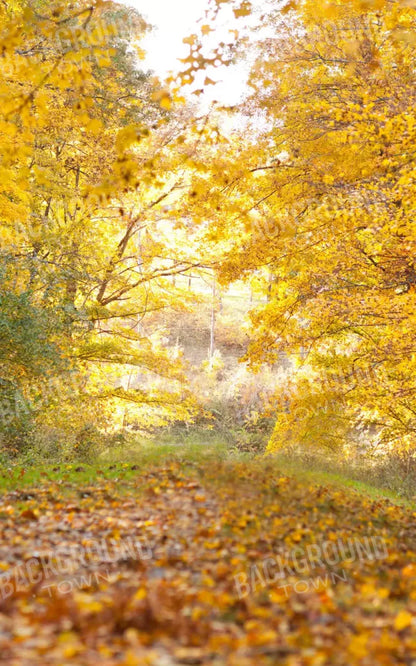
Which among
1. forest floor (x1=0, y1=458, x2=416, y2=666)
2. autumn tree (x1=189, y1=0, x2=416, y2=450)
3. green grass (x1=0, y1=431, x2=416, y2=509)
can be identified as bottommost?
forest floor (x1=0, y1=458, x2=416, y2=666)

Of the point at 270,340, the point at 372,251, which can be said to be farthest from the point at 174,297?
the point at 372,251

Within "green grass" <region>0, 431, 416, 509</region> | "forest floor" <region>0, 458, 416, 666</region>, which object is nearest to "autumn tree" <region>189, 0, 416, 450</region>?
"green grass" <region>0, 431, 416, 509</region>

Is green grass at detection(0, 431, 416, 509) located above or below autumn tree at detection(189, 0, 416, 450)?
below

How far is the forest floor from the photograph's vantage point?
2520 mm

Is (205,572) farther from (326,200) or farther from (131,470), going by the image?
(326,200)

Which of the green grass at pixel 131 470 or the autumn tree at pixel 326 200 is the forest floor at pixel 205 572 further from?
the autumn tree at pixel 326 200

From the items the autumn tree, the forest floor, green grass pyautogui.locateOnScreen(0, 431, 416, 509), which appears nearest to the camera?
the forest floor

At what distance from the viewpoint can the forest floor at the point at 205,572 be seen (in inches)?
99.2

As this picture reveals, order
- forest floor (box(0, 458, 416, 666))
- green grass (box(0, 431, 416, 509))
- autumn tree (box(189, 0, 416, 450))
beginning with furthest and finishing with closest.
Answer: autumn tree (box(189, 0, 416, 450)), green grass (box(0, 431, 416, 509)), forest floor (box(0, 458, 416, 666))

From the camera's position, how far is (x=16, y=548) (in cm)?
412

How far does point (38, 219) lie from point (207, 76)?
7.22 meters

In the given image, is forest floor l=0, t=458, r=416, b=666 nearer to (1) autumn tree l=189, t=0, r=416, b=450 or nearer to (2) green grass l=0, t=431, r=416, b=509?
(2) green grass l=0, t=431, r=416, b=509

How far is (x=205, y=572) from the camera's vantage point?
3508 mm

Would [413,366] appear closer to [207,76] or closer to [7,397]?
[207,76]
